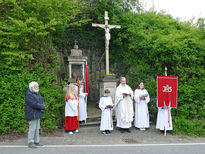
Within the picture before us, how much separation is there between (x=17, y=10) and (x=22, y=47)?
146 cm

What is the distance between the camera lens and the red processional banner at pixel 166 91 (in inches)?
278

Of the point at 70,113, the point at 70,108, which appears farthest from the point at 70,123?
the point at 70,108

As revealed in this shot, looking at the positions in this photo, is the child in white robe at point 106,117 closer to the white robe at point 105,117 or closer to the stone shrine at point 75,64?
the white robe at point 105,117

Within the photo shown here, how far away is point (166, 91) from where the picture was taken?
23.2 feet

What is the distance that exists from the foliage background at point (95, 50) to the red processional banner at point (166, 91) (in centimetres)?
112

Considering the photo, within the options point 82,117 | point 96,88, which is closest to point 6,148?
point 82,117

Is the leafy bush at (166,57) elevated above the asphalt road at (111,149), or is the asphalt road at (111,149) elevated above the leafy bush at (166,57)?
the leafy bush at (166,57)

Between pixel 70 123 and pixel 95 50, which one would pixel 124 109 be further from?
pixel 95 50

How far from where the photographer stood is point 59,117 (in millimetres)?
7539

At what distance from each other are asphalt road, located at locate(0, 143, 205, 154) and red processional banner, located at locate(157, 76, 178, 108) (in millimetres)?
1814

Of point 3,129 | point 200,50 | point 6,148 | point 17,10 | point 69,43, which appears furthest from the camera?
point 69,43

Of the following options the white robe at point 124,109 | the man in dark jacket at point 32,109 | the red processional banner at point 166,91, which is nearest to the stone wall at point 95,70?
the white robe at point 124,109

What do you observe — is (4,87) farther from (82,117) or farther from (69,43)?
(69,43)

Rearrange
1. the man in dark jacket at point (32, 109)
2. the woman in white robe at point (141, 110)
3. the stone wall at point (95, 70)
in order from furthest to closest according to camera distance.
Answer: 1. the stone wall at point (95, 70)
2. the woman in white robe at point (141, 110)
3. the man in dark jacket at point (32, 109)
